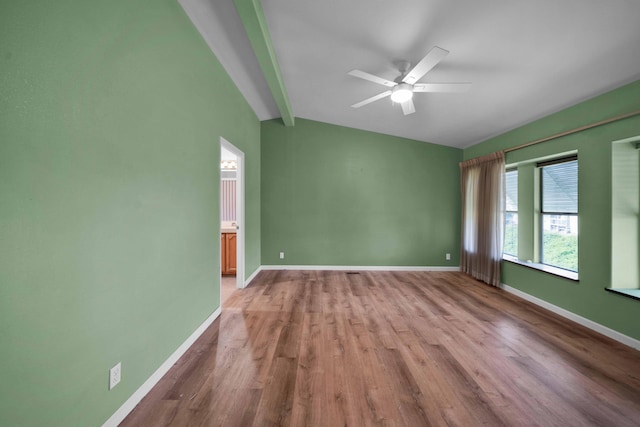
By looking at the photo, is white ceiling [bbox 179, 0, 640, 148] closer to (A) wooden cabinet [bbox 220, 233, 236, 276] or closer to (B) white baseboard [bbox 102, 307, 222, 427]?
(A) wooden cabinet [bbox 220, 233, 236, 276]

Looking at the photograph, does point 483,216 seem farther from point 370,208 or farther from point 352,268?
point 352,268

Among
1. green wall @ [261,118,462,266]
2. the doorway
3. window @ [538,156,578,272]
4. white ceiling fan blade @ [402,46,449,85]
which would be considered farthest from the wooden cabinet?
window @ [538,156,578,272]

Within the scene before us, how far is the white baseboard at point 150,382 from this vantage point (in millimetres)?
1377

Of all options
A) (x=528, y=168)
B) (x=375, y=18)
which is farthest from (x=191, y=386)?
(x=528, y=168)

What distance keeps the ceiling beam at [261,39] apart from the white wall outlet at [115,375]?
8.07ft

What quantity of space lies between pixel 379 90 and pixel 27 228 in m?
3.33

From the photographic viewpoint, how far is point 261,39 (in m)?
2.13

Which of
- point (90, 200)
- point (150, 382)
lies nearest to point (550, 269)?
point (150, 382)

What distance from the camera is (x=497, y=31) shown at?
6.10 feet

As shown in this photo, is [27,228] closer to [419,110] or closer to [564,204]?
[419,110]

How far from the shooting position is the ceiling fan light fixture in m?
2.37

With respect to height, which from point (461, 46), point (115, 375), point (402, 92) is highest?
point (461, 46)

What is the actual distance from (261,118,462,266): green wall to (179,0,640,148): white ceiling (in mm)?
1454

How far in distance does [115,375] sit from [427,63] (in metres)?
2.94
